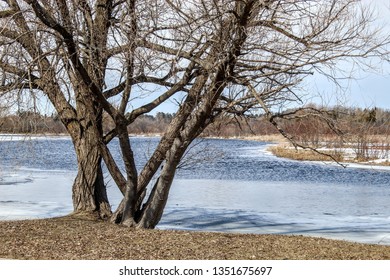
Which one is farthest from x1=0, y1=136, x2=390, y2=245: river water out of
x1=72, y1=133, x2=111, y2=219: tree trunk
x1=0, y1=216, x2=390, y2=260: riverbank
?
x1=0, y1=216, x2=390, y2=260: riverbank

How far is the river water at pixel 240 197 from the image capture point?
11461 millimetres

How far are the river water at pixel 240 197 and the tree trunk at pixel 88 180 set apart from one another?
698mm

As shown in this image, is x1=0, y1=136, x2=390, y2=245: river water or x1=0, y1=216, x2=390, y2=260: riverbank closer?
x1=0, y1=216, x2=390, y2=260: riverbank

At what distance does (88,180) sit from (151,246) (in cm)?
317

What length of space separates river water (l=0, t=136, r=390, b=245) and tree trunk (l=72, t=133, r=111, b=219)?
2.29 feet

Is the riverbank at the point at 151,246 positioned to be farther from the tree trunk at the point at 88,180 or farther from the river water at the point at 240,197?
the river water at the point at 240,197

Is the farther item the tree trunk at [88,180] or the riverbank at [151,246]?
the tree trunk at [88,180]

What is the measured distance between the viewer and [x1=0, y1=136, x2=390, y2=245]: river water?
37.6 feet

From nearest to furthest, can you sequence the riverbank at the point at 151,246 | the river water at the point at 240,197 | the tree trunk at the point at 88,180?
the riverbank at the point at 151,246, the tree trunk at the point at 88,180, the river water at the point at 240,197

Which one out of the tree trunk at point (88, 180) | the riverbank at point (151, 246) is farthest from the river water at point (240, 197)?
the riverbank at point (151, 246)

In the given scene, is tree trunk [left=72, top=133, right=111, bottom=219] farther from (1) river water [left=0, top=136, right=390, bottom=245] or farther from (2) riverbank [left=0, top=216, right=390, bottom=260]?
(2) riverbank [left=0, top=216, right=390, bottom=260]

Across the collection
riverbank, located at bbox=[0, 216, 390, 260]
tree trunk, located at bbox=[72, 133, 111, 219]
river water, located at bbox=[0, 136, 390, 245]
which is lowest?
river water, located at bbox=[0, 136, 390, 245]

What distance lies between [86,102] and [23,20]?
5.49ft

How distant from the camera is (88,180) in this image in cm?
995
